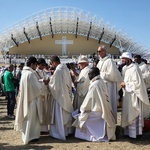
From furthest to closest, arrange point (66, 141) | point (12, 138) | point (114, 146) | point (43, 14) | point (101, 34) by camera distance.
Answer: point (101, 34) < point (43, 14) < point (12, 138) < point (66, 141) < point (114, 146)

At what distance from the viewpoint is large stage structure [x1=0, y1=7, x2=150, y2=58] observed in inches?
1950

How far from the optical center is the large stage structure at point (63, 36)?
4953 centimetres

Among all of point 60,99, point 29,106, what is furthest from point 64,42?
point 29,106

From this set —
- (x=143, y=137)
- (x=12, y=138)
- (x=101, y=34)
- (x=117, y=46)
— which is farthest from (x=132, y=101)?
(x=117, y=46)

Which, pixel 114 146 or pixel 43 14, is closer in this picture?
pixel 114 146

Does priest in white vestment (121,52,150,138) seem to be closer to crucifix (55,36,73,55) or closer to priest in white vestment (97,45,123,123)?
priest in white vestment (97,45,123,123)

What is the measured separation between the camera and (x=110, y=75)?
6656 millimetres

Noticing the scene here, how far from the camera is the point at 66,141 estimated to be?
6246 millimetres

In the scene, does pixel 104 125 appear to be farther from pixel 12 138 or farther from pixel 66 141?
pixel 12 138

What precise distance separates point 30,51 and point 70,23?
1336cm

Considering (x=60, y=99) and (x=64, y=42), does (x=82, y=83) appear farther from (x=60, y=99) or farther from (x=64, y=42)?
(x=64, y=42)

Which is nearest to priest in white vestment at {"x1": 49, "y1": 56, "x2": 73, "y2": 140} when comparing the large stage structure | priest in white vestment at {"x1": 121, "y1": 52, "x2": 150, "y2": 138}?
priest in white vestment at {"x1": 121, "y1": 52, "x2": 150, "y2": 138}

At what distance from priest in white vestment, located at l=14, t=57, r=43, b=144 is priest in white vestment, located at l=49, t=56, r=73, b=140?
0.38 m

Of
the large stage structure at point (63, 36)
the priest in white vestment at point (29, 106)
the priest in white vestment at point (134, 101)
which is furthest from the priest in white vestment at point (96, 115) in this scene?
the large stage structure at point (63, 36)
